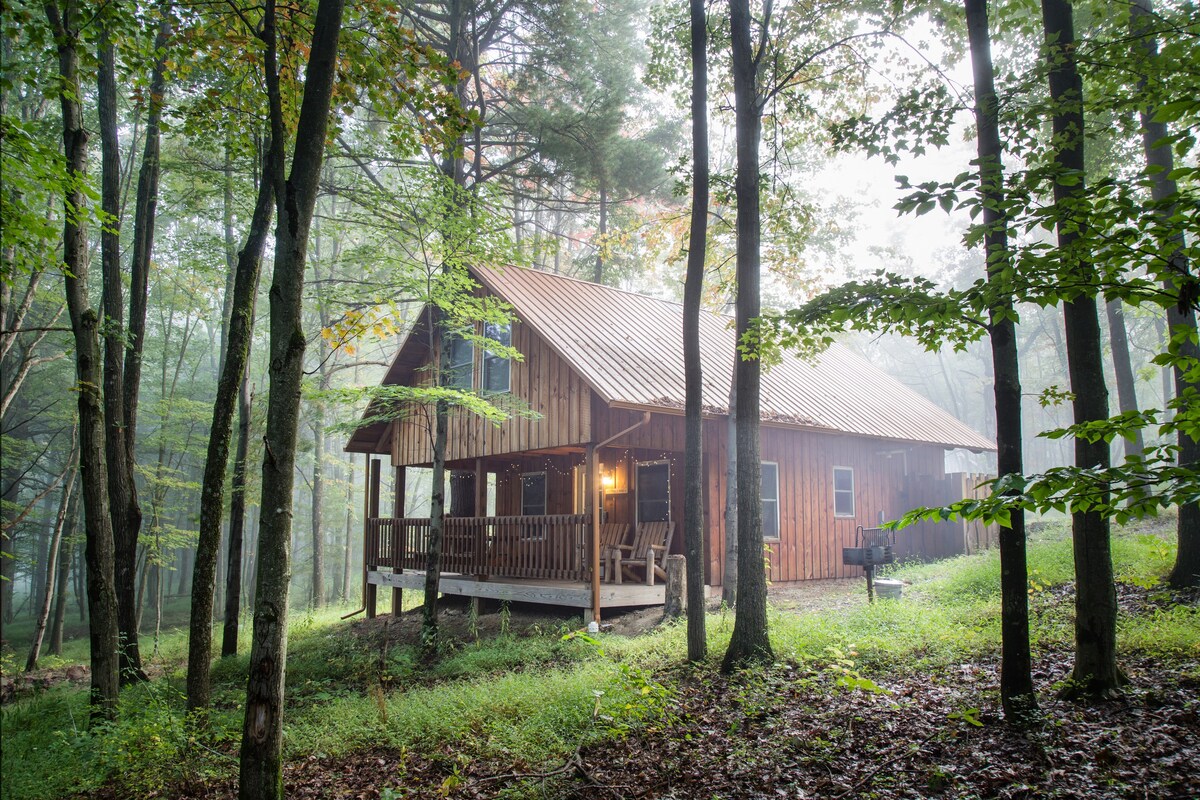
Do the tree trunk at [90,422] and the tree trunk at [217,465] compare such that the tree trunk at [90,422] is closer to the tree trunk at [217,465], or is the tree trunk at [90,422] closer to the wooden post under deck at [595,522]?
the tree trunk at [217,465]

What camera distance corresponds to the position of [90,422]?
7.01 m

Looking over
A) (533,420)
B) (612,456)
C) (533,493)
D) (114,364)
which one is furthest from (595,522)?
(114,364)

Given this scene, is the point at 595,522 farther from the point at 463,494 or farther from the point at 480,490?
the point at 463,494

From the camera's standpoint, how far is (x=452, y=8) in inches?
583

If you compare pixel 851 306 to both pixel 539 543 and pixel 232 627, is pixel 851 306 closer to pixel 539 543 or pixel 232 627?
pixel 539 543

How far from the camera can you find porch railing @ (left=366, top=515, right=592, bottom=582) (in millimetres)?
11406

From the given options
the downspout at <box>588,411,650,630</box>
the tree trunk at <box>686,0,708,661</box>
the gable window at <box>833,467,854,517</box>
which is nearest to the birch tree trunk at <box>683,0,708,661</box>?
the tree trunk at <box>686,0,708,661</box>

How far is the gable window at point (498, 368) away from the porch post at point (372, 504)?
3.85 m

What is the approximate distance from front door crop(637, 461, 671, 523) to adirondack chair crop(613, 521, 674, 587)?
467 mm

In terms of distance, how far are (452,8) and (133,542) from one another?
11.9 meters

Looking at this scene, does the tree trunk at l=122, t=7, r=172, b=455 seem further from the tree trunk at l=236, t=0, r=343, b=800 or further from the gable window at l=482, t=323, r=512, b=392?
the tree trunk at l=236, t=0, r=343, b=800

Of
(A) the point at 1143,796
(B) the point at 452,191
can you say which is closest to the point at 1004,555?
(A) the point at 1143,796

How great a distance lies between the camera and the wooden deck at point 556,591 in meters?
11.2

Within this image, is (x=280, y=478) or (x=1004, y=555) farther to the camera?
(x=1004, y=555)
